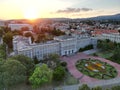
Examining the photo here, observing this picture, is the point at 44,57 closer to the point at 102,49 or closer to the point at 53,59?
the point at 53,59

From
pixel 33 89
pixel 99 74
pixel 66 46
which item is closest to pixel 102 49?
pixel 66 46

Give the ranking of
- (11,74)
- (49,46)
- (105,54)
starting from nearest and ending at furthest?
(11,74) → (49,46) → (105,54)

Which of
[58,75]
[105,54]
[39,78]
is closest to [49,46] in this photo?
[105,54]

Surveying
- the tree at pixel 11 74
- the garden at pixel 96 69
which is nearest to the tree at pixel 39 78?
the tree at pixel 11 74

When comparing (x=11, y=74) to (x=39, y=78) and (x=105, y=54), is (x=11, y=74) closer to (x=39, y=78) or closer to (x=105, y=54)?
(x=39, y=78)

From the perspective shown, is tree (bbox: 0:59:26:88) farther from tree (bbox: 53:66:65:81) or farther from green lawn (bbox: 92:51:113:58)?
green lawn (bbox: 92:51:113:58)
